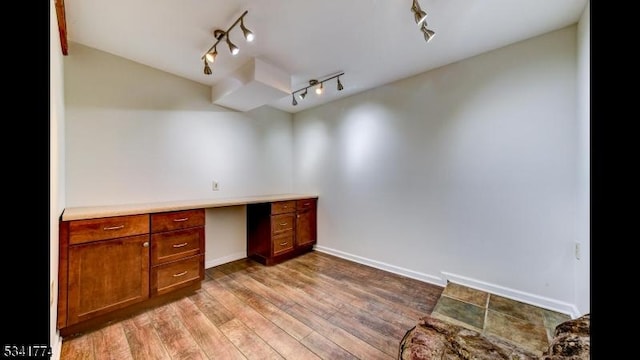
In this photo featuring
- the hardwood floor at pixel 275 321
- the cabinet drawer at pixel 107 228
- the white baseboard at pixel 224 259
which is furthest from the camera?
the white baseboard at pixel 224 259

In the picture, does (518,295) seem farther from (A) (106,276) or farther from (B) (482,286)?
(A) (106,276)

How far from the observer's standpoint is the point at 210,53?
208 cm

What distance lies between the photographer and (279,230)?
3150mm

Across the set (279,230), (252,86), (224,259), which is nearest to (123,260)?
(224,259)

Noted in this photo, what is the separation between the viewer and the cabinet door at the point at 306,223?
135 inches

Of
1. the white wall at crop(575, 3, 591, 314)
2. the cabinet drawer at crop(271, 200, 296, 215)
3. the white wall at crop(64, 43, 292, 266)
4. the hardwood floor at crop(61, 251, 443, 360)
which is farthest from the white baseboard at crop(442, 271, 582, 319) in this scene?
the white wall at crop(64, 43, 292, 266)

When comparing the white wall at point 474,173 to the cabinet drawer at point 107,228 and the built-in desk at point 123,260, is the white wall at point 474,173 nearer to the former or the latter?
the built-in desk at point 123,260

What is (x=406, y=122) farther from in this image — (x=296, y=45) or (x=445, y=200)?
(x=296, y=45)

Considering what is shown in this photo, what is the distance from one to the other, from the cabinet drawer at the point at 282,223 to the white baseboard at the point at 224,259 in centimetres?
71

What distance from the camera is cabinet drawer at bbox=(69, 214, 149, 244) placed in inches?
67.7

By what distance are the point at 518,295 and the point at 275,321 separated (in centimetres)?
213

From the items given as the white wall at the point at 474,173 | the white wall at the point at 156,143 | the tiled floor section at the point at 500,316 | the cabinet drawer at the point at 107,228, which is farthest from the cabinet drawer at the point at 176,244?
the tiled floor section at the point at 500,316

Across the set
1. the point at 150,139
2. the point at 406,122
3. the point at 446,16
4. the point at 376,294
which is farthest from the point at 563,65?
the point at 150,139
